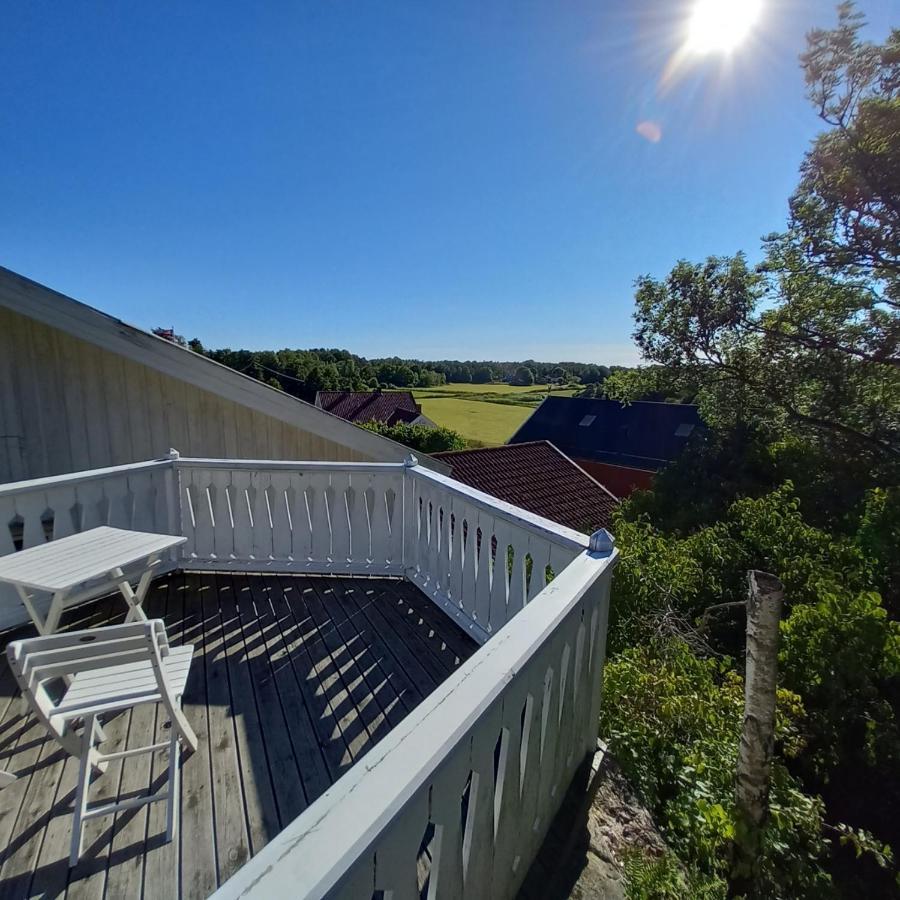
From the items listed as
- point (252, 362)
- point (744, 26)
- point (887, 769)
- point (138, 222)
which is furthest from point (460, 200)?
point (252, 362)

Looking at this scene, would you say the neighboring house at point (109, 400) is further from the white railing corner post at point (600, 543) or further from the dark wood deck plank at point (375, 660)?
the white railing corner post at point (600, 543)

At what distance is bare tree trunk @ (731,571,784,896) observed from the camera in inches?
89.3

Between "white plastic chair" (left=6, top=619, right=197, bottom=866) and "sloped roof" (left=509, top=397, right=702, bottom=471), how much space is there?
21637 mm

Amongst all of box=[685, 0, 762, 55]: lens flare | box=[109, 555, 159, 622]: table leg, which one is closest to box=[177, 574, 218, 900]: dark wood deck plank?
box=[109, 555, 159, 622]: table leg

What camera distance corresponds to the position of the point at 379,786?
809 mm

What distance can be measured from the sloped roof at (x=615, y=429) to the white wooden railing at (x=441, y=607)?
64.7 feet

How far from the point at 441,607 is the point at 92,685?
2105 millimetres

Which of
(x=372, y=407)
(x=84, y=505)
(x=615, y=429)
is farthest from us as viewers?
(x=372, y=407)

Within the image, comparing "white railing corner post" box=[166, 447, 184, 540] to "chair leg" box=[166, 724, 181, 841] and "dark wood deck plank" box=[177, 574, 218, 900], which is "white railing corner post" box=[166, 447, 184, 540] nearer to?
"dark wood deck plank" box=[177, 574, 218, 900]

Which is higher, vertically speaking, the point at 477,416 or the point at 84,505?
the point at 84,505

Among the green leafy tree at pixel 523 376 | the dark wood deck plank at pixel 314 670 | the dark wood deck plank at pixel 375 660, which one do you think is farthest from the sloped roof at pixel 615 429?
the green leafy tree at pixel 523 376

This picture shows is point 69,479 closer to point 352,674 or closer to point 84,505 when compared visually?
point 84,505

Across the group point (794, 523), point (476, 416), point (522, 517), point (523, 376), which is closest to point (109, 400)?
point (522, 517)

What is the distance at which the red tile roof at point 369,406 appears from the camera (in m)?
31.9
